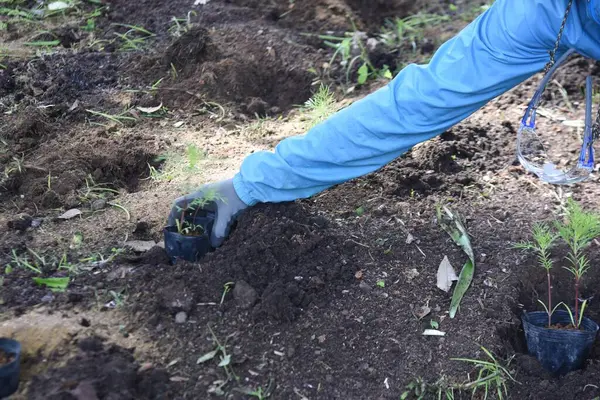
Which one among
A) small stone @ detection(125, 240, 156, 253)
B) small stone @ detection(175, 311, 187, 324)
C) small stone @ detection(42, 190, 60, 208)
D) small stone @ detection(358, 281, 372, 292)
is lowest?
small stone @ detection(358, 281, 372, 292)

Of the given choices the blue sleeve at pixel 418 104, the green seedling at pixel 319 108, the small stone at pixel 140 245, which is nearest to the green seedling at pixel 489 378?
the blue sleeve at pixel 418 104

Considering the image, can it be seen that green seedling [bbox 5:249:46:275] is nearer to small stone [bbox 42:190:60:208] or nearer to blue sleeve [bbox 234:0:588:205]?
small stone [bbox 42:190:60:208]

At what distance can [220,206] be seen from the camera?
9.14 feet

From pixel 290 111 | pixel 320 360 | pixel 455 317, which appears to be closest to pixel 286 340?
pixel 320 360

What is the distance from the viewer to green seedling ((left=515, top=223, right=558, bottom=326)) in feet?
8.57

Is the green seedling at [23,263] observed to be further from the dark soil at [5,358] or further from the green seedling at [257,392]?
the green seedling at [257,392]

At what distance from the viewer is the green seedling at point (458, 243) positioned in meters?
2.68

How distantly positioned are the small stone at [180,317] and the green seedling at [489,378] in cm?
90

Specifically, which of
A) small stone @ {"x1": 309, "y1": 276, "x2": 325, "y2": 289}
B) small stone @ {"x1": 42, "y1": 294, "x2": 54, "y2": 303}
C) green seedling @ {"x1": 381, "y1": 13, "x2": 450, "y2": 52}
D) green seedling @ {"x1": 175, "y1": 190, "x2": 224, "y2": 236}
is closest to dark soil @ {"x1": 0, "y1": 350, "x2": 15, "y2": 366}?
small stone @ {"x1": 42, "y1": 294, "x2": 54, "y2": 303}

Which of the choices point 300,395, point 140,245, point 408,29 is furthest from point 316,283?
point 408,29

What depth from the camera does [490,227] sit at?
9.87 feet

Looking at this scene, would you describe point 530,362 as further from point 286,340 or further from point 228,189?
point 228,189

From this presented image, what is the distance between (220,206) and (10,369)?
996mm

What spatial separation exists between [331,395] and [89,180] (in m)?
1.57
